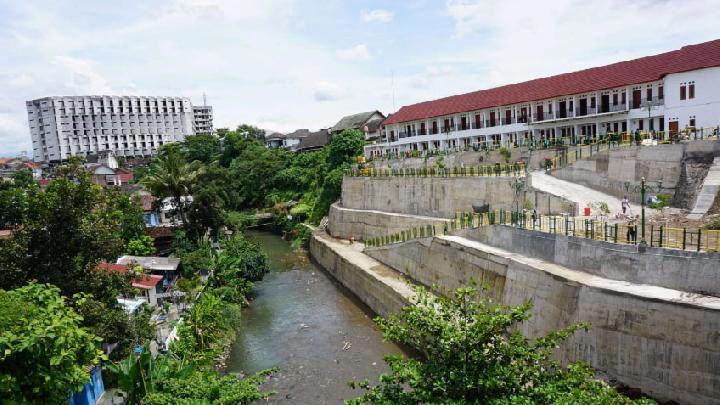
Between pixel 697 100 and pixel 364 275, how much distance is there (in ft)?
67.2

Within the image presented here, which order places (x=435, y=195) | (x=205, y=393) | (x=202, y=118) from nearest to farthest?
(x=205, y=393) < (x=435, y=195) < (x=202, y=118)

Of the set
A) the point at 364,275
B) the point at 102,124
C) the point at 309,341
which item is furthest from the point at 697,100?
the point at 102,124

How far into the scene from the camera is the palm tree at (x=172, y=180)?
97.3 feet

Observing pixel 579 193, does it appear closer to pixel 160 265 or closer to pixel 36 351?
pixel 160 265

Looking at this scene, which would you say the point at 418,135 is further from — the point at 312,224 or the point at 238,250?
the point at 238,250

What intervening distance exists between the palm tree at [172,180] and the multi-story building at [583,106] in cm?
2130

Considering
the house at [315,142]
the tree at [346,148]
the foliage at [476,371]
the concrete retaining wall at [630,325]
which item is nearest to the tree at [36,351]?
the foliage at [476,371]

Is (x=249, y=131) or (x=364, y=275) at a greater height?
(x=249, y=131)

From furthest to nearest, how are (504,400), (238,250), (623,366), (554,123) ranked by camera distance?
1. (554,123)
2. (238,250)
3. (623,366)
4. (504,400)

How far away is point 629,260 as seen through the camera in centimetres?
1405

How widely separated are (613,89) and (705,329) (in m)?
23.2

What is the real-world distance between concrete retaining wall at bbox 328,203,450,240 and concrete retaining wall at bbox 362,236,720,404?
12938mm

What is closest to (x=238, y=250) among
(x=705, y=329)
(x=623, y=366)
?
(x=623, y=366)

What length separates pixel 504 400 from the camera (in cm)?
784
